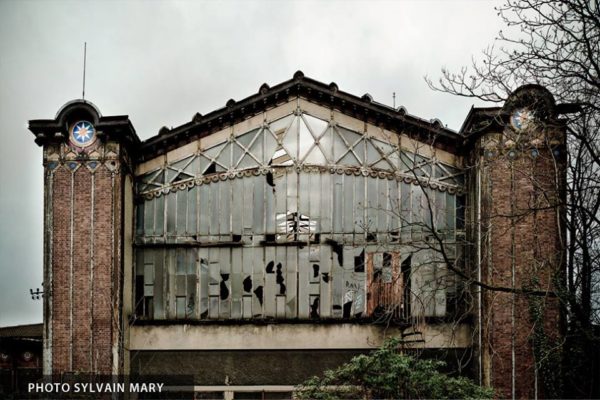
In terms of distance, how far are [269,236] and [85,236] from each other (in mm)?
5298

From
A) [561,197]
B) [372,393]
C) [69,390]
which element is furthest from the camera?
[69,390]

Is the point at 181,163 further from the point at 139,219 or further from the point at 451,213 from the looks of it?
the point at 451,213

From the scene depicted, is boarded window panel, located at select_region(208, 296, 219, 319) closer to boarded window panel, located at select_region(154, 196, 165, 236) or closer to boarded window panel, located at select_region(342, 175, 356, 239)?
boarded window panel, located at select_region(154, 196, 165, 236)

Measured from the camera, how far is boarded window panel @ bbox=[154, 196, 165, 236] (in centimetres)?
2485

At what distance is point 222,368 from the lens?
2389cm

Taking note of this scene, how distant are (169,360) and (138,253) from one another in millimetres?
3321

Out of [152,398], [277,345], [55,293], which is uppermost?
[55,293]

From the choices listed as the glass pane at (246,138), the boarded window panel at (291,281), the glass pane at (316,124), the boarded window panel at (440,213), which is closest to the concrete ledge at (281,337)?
the boarded window panel at (291,281)

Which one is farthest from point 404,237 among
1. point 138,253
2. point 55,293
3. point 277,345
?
point 55,293

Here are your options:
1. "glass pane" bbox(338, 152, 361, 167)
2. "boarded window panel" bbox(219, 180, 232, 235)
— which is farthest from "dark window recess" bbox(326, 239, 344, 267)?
"boarded window panel" bbox(219, 180, 232, 235)

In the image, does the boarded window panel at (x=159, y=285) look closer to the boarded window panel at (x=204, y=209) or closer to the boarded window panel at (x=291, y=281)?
the boarded window panel at (x=204, y=209)

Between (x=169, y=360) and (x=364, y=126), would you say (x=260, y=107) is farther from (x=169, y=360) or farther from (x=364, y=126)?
(x=169, y=360)

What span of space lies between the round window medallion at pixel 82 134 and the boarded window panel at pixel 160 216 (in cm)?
266

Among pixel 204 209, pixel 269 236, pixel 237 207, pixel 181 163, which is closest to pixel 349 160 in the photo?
pixel 269 236
